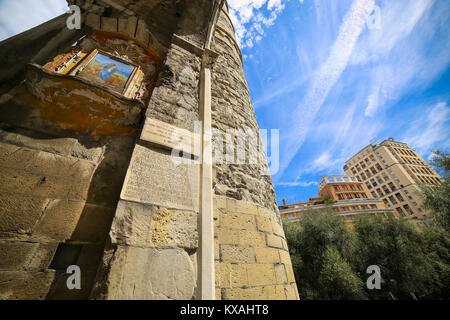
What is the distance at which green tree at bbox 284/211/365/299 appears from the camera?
9.76 meters

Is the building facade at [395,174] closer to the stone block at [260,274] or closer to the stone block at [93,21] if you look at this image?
the stone block at [260,274]

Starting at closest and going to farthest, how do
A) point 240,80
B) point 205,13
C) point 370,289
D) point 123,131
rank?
point 123,131 → point 205,13 → point 240,80 → point 370,289

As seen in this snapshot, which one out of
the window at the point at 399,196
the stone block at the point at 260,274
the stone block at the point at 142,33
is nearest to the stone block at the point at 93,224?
the stone block at the point at 260,274

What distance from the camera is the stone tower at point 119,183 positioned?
1.20 metres

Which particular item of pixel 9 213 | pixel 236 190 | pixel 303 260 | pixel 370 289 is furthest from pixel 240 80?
pixel 370 289

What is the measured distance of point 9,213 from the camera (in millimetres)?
1276

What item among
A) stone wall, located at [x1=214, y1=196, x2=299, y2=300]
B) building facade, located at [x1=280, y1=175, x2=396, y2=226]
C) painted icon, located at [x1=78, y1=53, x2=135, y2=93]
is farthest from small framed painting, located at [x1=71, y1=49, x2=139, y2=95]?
building facade, located at [x1=280, y1=175, x2=396, y2=226]

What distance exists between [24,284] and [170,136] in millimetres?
1539

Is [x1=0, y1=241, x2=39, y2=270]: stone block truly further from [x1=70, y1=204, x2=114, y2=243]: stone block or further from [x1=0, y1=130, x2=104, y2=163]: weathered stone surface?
[x1=0, y1=130, x2=104, y2=163]: weathered stone surface

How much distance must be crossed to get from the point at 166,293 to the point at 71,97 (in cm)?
208

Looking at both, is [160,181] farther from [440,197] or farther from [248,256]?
[440,197]

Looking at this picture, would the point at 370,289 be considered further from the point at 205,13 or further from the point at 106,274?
the point at 205,13

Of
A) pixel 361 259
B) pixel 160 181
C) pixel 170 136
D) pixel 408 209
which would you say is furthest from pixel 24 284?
pixel 408 209

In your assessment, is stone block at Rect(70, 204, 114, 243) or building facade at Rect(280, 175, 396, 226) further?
building facade at Rect(280, 175, 396, 226)
